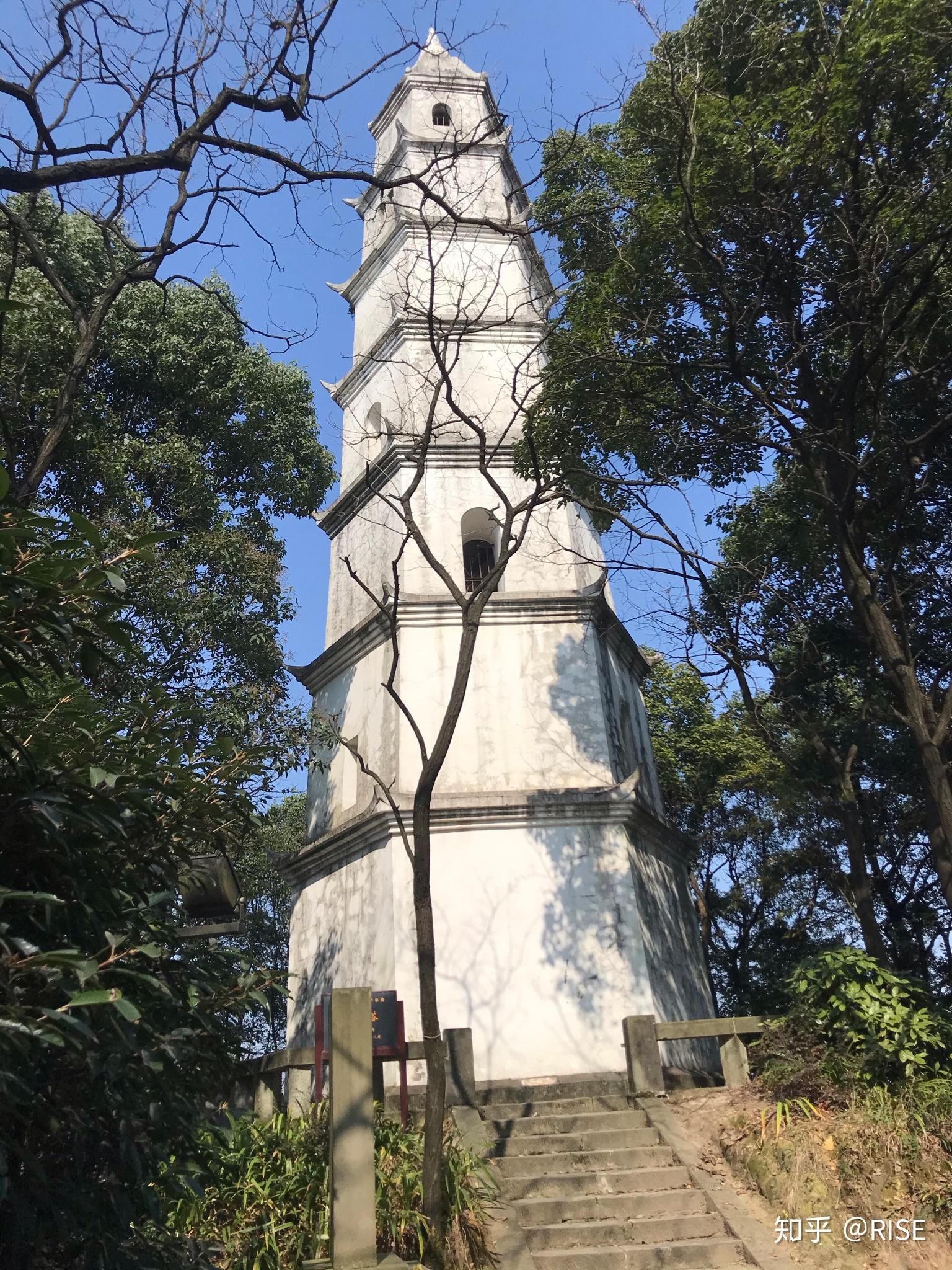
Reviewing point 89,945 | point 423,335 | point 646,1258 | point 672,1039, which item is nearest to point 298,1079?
point 646,1258

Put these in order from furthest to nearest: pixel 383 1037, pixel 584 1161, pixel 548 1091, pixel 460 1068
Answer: pixel 548 1091 → pixel 460 1068 → pixel 584 1161 → pixel 383 1037

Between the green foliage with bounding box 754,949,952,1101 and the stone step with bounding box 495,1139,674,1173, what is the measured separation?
1055mm

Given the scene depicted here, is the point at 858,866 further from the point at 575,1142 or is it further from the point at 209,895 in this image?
the point at 209,895

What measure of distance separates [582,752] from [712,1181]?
4.44 m

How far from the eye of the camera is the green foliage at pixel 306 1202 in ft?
18.2

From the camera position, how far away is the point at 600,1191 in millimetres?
6715

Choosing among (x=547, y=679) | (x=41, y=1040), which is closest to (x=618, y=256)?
(x=547, y=679)

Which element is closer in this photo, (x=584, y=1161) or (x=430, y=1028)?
(x=430, y=1028)

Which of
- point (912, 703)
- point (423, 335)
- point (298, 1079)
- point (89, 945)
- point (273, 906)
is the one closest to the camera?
point (89, 945)

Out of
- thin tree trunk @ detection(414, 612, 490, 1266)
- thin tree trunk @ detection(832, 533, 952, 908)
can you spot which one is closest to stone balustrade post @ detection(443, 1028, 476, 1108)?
thin tree trunk @ detection(414, 612, 490, 1266)

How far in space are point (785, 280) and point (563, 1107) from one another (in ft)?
23.9

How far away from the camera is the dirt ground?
5895mm

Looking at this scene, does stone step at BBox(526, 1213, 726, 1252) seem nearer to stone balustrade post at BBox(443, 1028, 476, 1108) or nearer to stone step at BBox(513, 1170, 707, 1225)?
stone step at BBox(513, 1170, 707, 1225)

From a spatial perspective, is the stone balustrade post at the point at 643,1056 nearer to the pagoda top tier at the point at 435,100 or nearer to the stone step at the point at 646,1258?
the stone step at the point at 646,1258
